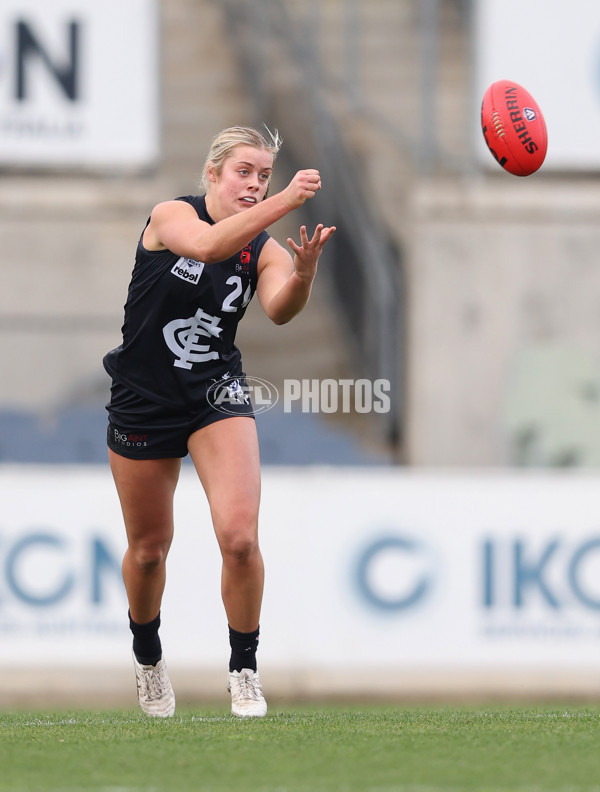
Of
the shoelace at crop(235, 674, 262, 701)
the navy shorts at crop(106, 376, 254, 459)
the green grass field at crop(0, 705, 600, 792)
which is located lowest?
the green grass field at crop(0, 705, 600, 792)

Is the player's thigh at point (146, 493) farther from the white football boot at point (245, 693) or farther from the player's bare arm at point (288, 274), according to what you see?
the player's bare arm at point (288, 274)

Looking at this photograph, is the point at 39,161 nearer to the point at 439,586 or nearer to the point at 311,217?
the point at 311,217

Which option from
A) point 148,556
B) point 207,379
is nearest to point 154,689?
point 148,556

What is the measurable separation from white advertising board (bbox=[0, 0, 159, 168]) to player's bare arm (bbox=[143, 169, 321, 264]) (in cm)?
632

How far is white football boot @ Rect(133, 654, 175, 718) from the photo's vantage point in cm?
506

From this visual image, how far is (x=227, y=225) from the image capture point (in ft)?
14.0

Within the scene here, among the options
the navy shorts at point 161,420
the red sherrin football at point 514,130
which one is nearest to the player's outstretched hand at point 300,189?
the navy shorts at point 161,420

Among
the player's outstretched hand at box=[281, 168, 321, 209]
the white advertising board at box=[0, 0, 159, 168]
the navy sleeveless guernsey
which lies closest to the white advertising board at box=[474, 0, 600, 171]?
the white advertising board at box=[0, 0, 159, 168]

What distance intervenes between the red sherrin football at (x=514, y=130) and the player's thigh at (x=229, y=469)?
1.47 metres

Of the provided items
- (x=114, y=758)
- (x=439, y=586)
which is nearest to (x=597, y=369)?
(x=439, y=586)

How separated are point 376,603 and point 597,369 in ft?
12.0

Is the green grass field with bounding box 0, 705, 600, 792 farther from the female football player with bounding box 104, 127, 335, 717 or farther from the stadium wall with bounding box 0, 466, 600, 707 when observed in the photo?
the stadium wall with bounding box 0, 466, 600, 707

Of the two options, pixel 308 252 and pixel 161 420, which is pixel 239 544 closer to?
pixel 161 420

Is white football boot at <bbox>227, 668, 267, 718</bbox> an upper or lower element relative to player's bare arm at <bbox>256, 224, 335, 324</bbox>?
lower
